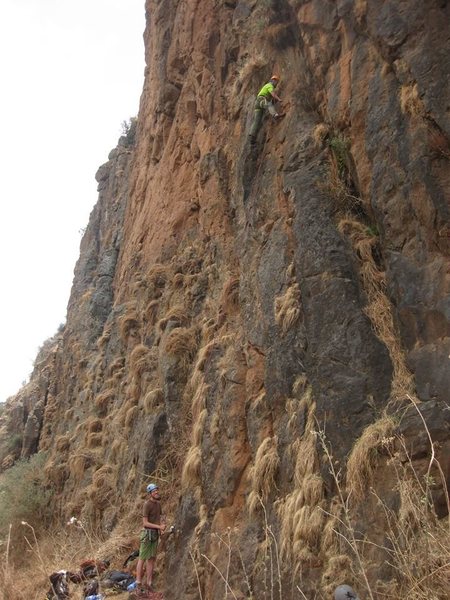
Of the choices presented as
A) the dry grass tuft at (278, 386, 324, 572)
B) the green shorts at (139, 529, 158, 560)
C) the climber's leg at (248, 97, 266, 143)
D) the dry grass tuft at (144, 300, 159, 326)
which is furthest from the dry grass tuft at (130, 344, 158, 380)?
the dry grass tuft at (278, 386, 324, 572)

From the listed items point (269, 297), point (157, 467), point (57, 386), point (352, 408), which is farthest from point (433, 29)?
point (57, 386)

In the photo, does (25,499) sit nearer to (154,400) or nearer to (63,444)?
(63,444)

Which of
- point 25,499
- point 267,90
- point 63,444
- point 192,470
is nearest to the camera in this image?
point 192,470

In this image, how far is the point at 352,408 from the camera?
22.1 ft

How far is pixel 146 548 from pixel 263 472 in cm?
255

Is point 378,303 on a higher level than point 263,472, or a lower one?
higher

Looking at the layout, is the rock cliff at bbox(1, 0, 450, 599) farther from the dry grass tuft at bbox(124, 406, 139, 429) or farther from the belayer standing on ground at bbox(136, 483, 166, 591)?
the belayer standing on ground at bbox(136, 483, 166, 591)

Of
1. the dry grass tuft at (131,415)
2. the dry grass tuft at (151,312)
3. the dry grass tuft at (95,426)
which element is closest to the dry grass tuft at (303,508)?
the dry grass tuft at (131,415)

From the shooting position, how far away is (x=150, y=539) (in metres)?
8.81

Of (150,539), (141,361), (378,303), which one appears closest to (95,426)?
(141,361)

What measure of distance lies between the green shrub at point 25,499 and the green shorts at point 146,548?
6.93m

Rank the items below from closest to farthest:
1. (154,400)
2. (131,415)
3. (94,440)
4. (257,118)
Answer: (257,118)
(154,400)
(131,415)
(94,440)

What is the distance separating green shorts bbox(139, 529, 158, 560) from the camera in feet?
28.7

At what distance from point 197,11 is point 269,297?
10198mm
